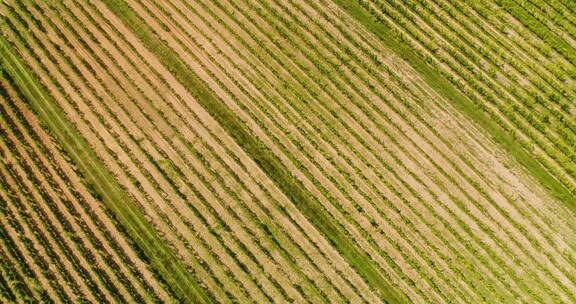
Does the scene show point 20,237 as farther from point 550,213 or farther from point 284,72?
point 550,213

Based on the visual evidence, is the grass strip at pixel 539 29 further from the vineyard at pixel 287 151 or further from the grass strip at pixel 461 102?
the grass strip at pixel 461 102

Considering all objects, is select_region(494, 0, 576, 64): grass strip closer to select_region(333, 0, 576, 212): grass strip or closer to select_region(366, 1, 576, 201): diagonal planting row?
select_region(366, 1, 576, 201): diagonal planting row

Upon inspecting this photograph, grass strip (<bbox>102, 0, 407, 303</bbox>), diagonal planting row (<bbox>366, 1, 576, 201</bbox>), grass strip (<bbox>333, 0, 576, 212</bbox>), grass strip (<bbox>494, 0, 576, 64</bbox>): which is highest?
grass strip (<bbox>494, 0, 576, 64</bbox>)

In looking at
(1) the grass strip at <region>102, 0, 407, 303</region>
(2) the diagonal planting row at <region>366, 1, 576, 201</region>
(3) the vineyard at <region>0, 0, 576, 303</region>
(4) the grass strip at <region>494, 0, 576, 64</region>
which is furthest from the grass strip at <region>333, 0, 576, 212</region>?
(1) the grass strip at <region>102, 0, 407, 303</region>

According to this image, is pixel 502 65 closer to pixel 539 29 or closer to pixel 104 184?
pixel 539 29

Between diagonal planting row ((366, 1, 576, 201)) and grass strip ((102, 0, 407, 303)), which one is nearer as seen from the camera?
grass strip ((102, 0, 407, 303))

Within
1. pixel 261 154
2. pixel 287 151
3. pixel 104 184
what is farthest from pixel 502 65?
pixel 104 184

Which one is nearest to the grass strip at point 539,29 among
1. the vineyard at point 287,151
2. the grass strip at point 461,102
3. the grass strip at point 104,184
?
the vineyard at point 287,151
